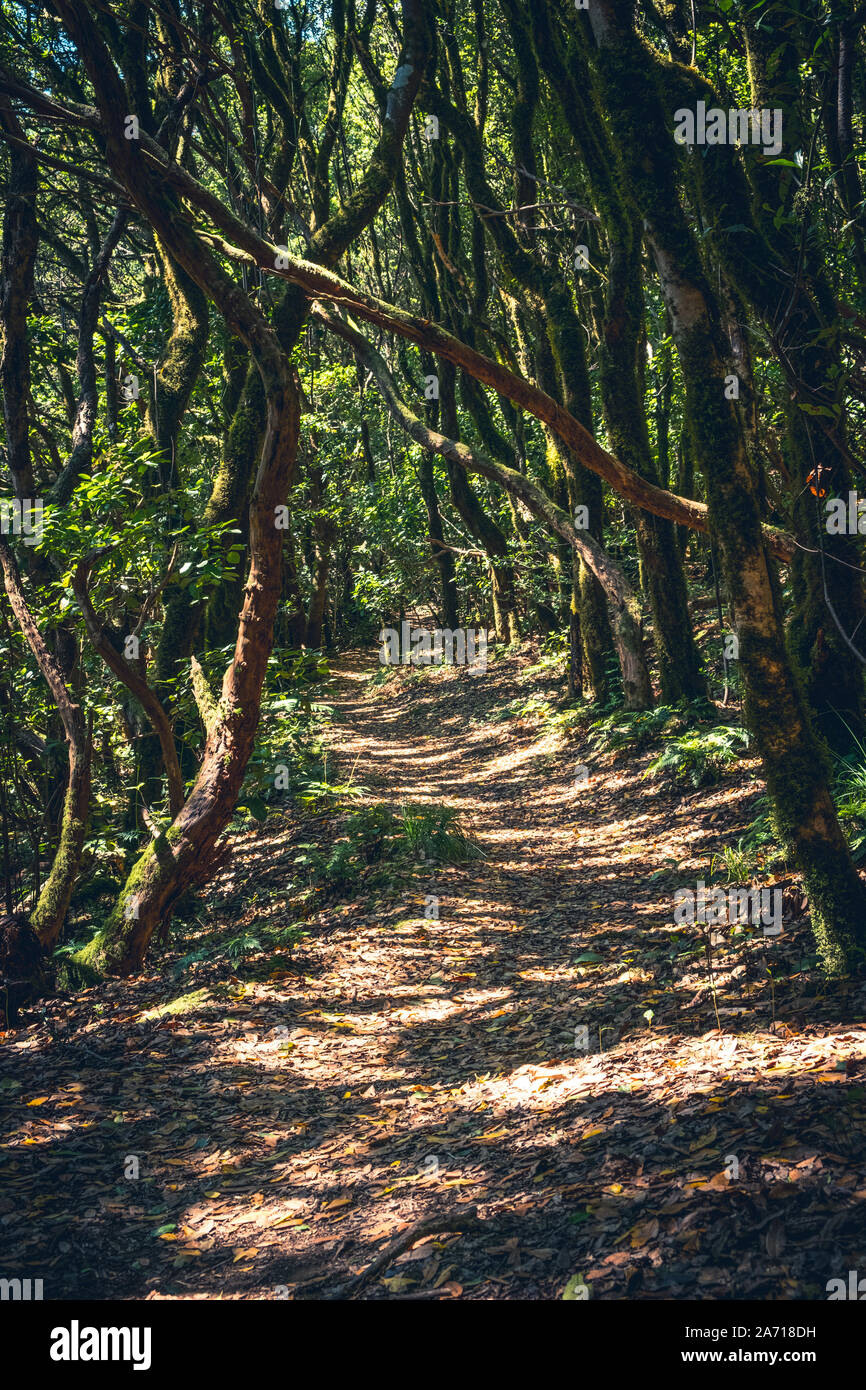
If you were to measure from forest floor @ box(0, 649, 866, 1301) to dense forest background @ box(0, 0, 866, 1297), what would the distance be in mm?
165

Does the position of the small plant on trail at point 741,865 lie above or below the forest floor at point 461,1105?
above

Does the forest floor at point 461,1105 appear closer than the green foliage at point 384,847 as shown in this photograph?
Yes

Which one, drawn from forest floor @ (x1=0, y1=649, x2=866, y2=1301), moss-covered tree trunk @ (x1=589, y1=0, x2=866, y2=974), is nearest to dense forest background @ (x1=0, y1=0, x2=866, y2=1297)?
moss-covered tree trunk @ (x1=589, y1=0, x2=866, y2=974)

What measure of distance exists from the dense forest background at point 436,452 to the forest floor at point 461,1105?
16cm

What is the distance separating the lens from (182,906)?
783 centimetres

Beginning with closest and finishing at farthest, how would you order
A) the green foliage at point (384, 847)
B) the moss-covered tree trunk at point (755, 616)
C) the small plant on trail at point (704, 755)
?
the moss-covered tree trunk at point (755, 616)
the green foliage at point (384, 847)
the small plant on trail at point (704, 755)

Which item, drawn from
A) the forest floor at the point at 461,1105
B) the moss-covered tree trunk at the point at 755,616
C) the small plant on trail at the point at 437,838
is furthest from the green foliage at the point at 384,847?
the moss-covered tree trunk at the point at 755,616

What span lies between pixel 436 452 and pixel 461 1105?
7.22 m

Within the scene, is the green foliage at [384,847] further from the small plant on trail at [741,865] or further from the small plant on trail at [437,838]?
the small plant on trail at [741,865]

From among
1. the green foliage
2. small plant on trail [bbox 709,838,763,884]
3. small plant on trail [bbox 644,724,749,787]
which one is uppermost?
small plant on trail [bbox 644,724,749,787]

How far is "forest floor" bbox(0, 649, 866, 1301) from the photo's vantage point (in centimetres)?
295

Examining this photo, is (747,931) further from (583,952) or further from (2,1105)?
(2,1105)

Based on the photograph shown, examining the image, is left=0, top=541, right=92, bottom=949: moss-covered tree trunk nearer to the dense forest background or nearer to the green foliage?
the dense forest background

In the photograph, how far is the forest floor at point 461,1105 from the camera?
295 centimetres
